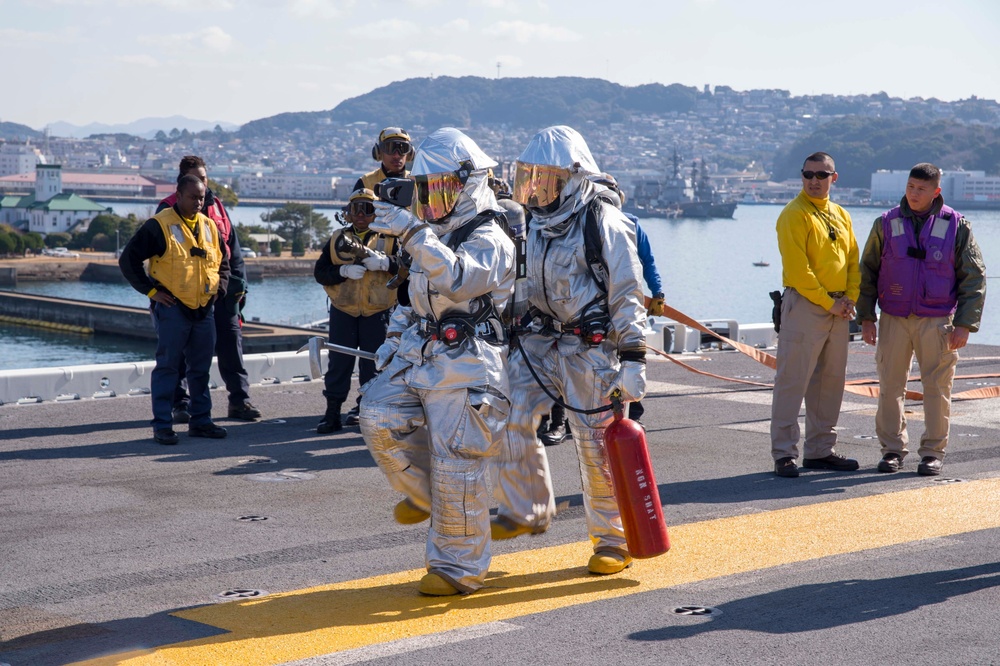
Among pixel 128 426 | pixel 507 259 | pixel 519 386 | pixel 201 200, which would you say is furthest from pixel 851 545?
pixel 128 426

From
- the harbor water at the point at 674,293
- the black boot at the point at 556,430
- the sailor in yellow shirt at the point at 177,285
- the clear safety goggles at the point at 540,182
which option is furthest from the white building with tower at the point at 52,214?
the clear safety goggles at the point at 540,182

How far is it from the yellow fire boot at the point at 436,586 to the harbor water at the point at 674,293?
31569 millimetres

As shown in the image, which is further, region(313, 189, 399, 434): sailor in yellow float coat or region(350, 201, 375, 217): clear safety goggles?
region(313, 189, 399, 434): sailor in yellow float coat

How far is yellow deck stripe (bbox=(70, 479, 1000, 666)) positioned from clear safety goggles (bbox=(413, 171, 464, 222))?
166 cm

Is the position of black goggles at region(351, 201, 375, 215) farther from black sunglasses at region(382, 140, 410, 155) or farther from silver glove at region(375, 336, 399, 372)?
silver glove at region(375, 336, 399, 372)

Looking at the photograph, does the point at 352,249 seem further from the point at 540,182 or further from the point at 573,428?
the point at 573,428

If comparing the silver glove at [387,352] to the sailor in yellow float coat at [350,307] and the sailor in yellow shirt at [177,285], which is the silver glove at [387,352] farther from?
the sailor in yellow shirt at [177,285]

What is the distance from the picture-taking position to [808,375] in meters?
8.38

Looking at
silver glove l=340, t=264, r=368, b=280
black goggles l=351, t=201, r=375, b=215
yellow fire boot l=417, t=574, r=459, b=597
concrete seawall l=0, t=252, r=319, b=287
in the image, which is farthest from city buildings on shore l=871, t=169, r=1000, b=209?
yellow fire boot l=417, t=574, r=459, b=597

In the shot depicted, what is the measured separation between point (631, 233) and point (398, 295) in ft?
13.5

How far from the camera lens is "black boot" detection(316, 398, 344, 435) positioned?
9.76 m

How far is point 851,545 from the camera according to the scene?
6.16 metres

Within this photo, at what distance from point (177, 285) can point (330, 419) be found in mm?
1615

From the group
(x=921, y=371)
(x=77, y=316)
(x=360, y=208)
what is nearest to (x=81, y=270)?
(x=77, y=316)
